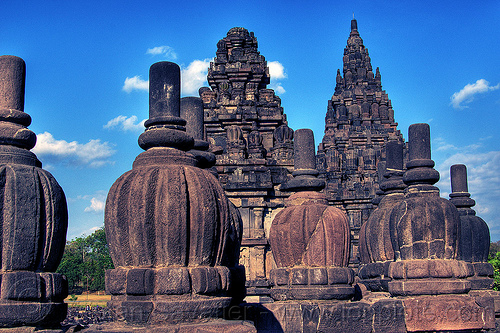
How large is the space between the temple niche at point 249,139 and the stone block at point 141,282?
9345 mm

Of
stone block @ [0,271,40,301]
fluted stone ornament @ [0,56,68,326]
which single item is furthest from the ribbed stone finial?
stone block @ [0,271,40,301]

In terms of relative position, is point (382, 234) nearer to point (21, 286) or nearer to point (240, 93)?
point (21, 286)

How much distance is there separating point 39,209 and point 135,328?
1096mm

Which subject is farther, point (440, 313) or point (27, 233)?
point (440, 313)

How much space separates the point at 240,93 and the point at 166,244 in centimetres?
1403

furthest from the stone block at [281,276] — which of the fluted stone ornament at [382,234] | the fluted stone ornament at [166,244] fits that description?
the fluted stone ornament at [166,244]

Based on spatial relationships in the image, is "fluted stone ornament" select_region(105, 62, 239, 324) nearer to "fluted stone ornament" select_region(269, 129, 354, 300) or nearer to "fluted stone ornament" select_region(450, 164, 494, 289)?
"fluted stone ornament" select_region(269, 129, 354, 300)

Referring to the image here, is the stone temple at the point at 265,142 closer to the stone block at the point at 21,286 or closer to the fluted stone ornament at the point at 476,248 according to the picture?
the fluted stone ornament at the point at 476,248

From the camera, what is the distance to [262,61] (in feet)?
59.4

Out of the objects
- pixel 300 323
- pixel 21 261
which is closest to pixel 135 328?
pixel 21 261

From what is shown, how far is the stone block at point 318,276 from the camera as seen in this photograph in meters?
5.76

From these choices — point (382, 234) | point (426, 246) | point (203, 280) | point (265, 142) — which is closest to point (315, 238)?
point (426, 246)

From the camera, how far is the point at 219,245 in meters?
3.79

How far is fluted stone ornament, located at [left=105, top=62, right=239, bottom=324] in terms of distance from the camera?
11.4ft
